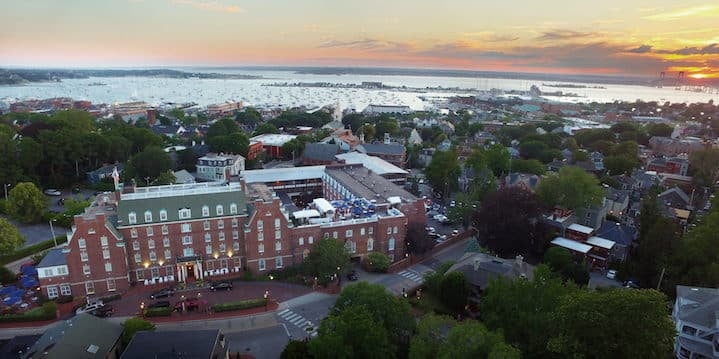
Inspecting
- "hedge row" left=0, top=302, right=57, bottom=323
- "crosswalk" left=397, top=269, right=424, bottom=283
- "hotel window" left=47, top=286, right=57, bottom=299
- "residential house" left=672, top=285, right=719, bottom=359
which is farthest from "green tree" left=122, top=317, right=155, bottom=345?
"residential house" left=672, top=285, right=719, bottom=359

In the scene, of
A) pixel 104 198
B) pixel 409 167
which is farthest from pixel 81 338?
pixel 409 167

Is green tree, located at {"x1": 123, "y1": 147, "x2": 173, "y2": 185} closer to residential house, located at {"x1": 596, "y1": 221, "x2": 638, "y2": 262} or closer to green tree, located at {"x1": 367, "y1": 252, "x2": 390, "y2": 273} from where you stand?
green tree, located at {"x1": 367, "y1": 252, "x2": 390, "y2": 273}

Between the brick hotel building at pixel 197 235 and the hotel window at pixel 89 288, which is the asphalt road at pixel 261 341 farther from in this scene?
the hotel window at pixel 89 288

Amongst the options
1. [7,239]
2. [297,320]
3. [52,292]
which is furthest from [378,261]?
[7,239]

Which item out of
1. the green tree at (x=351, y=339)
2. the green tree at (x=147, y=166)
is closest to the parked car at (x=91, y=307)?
the green tree at (x=351, y=339)

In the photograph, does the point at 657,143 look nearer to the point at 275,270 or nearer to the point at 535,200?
the point at 535,200

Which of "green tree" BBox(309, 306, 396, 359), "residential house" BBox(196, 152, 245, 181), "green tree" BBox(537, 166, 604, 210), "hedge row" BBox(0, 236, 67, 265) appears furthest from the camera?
"residential house" BBox(196, 152, 245, 181)
